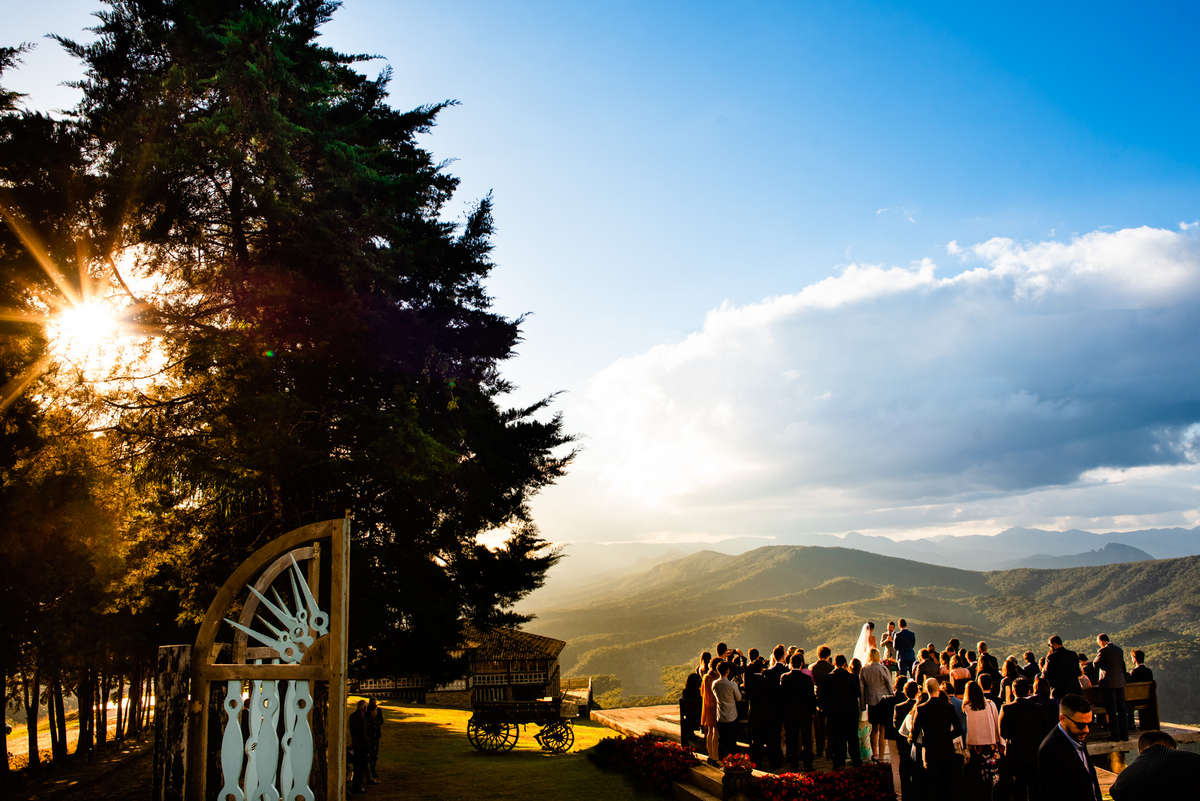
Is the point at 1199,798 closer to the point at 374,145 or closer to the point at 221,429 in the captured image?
the point at 221,429

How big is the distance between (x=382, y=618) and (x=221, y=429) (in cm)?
581

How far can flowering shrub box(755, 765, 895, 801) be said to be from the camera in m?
9.99

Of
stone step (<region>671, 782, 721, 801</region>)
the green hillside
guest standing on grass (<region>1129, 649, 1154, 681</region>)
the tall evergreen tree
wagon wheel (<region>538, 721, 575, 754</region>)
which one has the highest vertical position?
the tall evergreen tree

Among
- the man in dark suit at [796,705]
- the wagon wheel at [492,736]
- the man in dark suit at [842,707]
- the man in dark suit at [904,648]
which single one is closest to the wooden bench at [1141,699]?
the man in dark suit at [904,648]

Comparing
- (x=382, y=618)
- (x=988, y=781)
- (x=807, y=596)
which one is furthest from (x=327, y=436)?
(x=807, y=596)

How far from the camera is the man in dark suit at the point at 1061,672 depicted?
12.9m

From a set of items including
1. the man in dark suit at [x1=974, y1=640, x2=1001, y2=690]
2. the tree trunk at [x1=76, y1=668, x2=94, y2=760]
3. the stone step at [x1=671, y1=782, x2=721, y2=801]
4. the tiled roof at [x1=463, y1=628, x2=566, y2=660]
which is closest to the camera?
the stone step at [x1=671, y1=782, x2=721, y2=801]

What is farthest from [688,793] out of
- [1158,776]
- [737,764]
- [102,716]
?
[102,716]

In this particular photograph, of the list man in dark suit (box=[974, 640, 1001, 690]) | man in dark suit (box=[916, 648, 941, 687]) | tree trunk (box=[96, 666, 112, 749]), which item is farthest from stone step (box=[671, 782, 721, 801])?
tree trunk (box=[96, 666, 112, 749])

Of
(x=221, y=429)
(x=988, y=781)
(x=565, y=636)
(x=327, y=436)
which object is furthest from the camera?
(x=565, y=636)

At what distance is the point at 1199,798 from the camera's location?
16.6 feet

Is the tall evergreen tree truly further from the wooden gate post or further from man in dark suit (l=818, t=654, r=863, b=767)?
man in dark suit (l=818, t=654, r=863, b=767)

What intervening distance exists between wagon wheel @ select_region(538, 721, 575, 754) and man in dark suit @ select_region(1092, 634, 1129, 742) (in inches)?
455

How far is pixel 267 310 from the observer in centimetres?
1520
